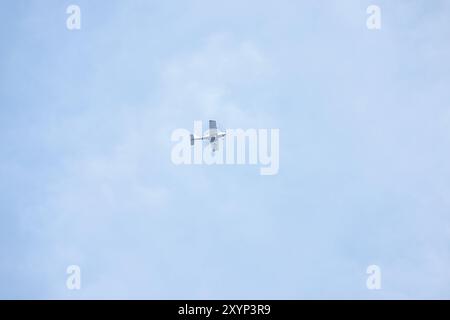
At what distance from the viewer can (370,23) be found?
3494 inches

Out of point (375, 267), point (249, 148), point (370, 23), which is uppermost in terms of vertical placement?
point (370, 23)
